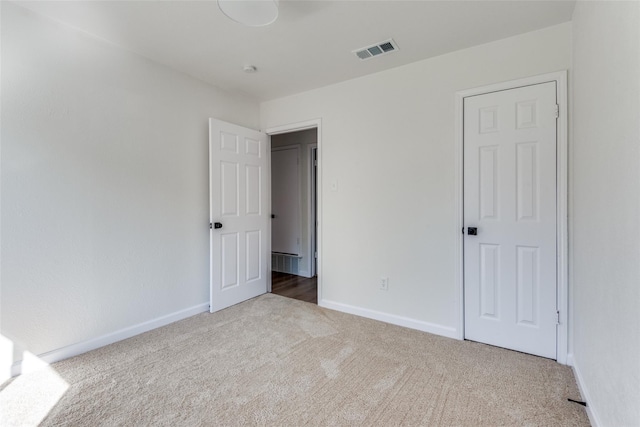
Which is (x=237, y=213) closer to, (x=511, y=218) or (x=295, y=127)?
(x=295, y=127)

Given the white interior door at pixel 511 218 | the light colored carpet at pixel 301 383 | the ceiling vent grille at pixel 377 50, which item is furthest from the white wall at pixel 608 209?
the ceiling vent grille at pixel 377 50

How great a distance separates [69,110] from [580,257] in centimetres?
360

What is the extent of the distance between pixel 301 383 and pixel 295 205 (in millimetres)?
3081

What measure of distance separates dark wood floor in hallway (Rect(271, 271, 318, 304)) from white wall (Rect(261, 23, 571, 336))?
0.46 meters

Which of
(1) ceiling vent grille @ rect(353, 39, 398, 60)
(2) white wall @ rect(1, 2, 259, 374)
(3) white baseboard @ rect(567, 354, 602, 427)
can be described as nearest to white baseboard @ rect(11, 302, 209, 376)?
(2) white wall @ rect(1, 2, 259, 374)

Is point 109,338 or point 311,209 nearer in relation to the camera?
point 109,338

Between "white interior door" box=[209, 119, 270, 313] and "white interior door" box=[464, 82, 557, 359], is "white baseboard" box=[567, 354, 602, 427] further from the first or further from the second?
"white interior door" box=[209, 119, 270, 313]

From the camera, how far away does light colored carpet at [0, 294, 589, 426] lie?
60.2 inches

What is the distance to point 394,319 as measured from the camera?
2732mm

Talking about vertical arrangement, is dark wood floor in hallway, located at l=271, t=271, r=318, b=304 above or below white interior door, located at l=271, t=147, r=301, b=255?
below

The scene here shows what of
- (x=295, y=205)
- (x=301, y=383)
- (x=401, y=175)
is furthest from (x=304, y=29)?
(x=295, y=205)

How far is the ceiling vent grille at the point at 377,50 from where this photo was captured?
2.34 m

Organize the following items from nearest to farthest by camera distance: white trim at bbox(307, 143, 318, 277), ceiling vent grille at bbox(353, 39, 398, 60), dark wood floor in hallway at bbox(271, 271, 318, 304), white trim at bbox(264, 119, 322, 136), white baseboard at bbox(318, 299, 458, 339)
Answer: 1. ceiling vent grille at bbox(353, 39, 398, 60)
2. white baseboard at bbox(318, 299, 458, 339)
3. white trim at bbox(264, 119, 322, 136)
4. dark wood floor in hallway at bbox(271, 271, 318, 304)
5. white trim at bbox(307, 143, 318, 277)

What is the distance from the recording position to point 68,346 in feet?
6.98
